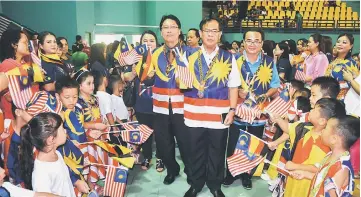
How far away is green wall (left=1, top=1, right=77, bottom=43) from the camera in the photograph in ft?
29.3

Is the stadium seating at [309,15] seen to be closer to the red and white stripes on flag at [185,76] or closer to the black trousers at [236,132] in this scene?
the black trousers at [236,132]

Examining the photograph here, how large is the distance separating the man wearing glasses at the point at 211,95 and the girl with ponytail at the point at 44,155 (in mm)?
1040

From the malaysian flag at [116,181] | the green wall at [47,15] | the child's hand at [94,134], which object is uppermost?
the green wall at [47,15]

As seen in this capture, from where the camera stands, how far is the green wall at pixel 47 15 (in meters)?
8.92

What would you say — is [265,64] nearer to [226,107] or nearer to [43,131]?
[226,107]

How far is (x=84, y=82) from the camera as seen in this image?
118 inches

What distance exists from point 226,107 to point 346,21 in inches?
434

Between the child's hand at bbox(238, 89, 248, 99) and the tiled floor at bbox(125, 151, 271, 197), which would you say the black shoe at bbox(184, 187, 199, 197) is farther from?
the child's hand at bbox(238, 89, 248, 99)

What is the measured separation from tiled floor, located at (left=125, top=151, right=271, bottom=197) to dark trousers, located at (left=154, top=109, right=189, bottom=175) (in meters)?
0.15

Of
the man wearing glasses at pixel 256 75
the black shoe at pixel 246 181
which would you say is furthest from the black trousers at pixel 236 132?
the black shoe at pixel 246 181

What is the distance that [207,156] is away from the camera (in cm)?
289

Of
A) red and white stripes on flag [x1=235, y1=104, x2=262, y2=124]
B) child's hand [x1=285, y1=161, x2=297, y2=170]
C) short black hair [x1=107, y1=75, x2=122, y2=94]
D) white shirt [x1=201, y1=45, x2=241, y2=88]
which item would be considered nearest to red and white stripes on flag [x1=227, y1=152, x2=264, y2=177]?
child's hand [x1=285, y1=161, x2=297, y2=170]

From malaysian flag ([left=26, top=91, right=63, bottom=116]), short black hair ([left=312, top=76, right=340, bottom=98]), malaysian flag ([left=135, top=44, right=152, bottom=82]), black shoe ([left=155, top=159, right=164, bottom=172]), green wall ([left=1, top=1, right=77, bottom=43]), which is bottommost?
black shoe ([left=155, top=159, right=164, bottom=172])

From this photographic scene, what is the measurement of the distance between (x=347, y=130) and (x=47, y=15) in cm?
864
